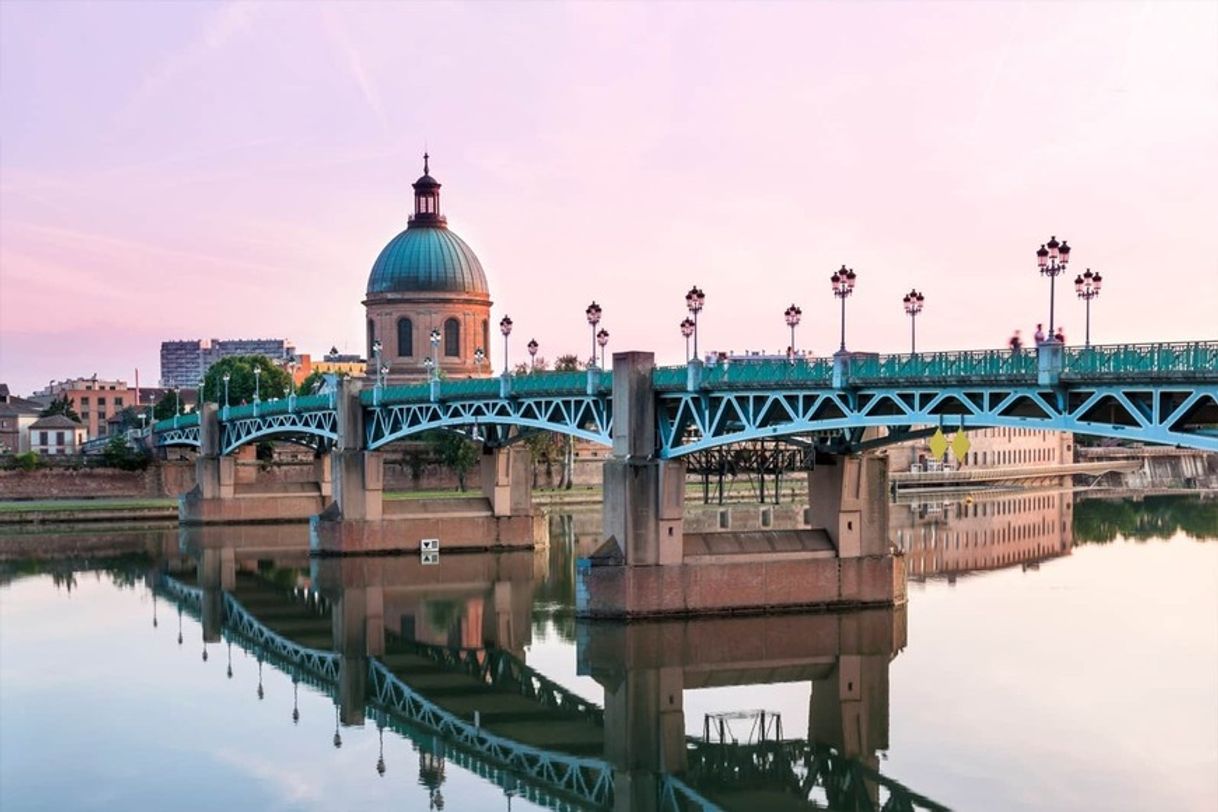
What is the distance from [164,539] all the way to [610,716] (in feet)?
195

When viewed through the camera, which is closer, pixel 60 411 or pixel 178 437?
pixel 178 437

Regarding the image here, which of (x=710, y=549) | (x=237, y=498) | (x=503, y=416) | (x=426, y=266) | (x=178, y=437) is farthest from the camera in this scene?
(x=426, y=266)

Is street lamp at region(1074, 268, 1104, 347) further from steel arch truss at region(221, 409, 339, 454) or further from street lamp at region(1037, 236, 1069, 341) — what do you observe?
steel arch truss at region(221, 409, 339, 454)

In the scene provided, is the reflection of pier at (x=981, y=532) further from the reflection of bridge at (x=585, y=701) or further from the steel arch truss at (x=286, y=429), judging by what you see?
the steel arch truss at (x=286, y=429)

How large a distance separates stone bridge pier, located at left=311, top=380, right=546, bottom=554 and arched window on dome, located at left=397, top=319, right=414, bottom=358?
45938mm

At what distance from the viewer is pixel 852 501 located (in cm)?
5534

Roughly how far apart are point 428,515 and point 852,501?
32.5 metres

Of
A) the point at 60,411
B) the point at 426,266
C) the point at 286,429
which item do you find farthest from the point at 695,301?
the point at 60,411

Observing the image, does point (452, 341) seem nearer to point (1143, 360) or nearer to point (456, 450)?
point (456, 450)

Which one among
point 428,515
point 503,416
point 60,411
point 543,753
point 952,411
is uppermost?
point 952,411

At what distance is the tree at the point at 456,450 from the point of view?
116250 millimetres

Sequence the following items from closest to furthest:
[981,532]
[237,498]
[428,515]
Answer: [428,515] → [981,532] → [237,498]

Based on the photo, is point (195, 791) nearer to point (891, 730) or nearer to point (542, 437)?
point (891, 730)

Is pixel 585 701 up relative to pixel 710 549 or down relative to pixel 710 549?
down
